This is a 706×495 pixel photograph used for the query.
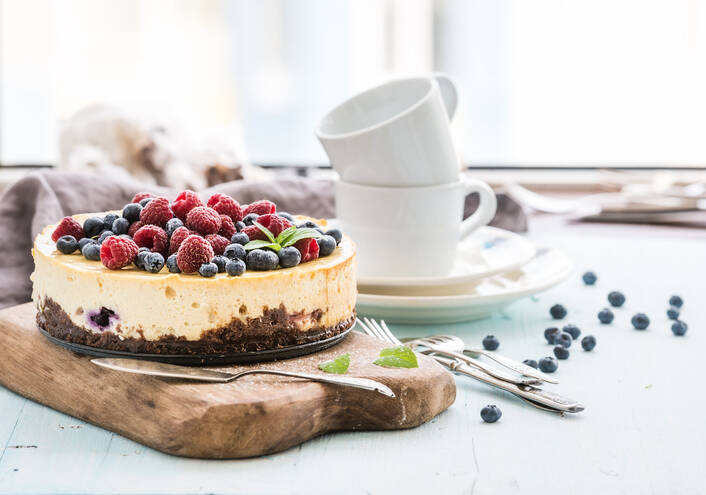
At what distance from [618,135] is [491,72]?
610 millimetres

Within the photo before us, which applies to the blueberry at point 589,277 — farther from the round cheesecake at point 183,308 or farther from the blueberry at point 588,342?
the round cheesecake at point 183,308

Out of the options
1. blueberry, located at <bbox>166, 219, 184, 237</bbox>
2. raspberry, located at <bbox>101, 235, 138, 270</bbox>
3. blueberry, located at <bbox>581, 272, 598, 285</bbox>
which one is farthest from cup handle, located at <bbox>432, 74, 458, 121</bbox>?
raspberry, located at <bbox>101, 235, 138, 270</bbox>

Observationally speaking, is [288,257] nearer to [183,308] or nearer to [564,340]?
[183,308]

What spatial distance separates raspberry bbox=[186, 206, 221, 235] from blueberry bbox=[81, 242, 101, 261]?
14 centimetres

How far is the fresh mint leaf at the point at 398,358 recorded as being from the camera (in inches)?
48.4

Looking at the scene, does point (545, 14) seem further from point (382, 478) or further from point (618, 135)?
point (382, 478)

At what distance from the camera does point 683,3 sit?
3.51m

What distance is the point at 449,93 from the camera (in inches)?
74.6

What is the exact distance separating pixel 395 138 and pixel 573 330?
1.55 feet

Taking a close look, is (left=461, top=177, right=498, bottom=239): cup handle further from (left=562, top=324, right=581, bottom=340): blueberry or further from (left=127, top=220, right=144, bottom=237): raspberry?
(left=127, top=220, right=144, bottom=237): raspberry

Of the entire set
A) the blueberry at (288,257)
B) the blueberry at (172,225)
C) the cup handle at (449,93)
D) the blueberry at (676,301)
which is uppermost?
the cup handle at (449,93)

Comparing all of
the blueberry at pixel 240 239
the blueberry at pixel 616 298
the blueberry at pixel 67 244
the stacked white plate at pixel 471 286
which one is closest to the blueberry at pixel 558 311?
the stacked white plate at pixel 471 286

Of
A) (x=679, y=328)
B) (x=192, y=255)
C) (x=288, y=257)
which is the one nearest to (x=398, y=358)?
(x=288, y=257)

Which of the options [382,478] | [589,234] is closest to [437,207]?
[382,478]
